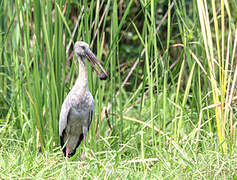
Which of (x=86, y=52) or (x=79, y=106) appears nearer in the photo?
(x=86, y=52)

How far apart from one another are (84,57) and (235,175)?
1.28 m

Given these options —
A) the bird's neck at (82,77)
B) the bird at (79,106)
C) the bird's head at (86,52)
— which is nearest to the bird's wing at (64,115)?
the bird at (79,106)

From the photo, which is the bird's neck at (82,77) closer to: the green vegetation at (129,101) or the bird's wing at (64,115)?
the green vegetation at (129,101)

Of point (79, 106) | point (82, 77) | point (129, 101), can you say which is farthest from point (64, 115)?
point (129, 101)

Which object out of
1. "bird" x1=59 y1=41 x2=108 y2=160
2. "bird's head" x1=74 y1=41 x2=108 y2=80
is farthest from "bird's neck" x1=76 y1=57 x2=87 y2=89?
"bird's head" x1=74 y1=41 x2=108 y2=80

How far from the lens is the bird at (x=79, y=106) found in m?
2.60

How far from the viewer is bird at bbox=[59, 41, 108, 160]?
2.60m

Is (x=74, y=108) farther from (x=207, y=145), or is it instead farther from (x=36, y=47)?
(x=207, y=145)

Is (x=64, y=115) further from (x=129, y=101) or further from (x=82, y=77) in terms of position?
(x=129, y=101)

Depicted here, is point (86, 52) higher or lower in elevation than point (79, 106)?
higher

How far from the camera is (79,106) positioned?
9.32 ft

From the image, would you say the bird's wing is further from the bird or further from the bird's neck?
the bird's neck

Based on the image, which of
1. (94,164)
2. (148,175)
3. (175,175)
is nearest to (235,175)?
(175,175)

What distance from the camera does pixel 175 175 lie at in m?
2.10
